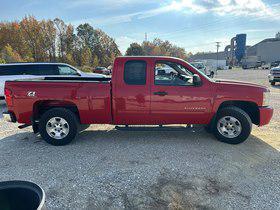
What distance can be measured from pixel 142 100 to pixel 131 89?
1.09ft

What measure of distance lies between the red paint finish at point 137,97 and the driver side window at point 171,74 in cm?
10

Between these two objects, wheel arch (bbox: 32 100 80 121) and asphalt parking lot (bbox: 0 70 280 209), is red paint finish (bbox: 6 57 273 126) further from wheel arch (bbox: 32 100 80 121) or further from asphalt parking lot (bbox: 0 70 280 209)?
asphalt parking lot (bbox: 0 70 280 209)

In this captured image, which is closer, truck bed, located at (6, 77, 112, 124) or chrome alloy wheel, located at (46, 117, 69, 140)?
truck bed, located at (6, 77, 112, 124)

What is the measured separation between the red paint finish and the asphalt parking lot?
0.61 meters

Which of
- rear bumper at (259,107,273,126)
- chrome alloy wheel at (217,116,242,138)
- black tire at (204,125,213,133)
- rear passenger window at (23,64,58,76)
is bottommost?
black tire at (204,125,213,133)

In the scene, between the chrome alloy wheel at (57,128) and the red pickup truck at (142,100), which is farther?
the chrome alloy wheel at (57,128)

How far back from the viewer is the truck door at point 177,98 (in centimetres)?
510

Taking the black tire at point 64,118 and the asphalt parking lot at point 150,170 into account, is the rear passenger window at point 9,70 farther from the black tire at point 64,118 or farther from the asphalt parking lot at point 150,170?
the black tire at point 64,118

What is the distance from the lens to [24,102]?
5.20 meters

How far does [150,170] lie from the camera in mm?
4086

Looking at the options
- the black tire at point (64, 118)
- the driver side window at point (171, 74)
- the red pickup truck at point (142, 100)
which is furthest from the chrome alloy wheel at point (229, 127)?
the black tire at point (64, 118)

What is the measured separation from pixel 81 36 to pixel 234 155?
263 feet

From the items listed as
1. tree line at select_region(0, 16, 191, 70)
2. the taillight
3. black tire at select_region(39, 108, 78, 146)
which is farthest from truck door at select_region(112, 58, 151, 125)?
tree line at select_region(0, 16, 191, 70)

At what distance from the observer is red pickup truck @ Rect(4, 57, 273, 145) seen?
5.11 m
